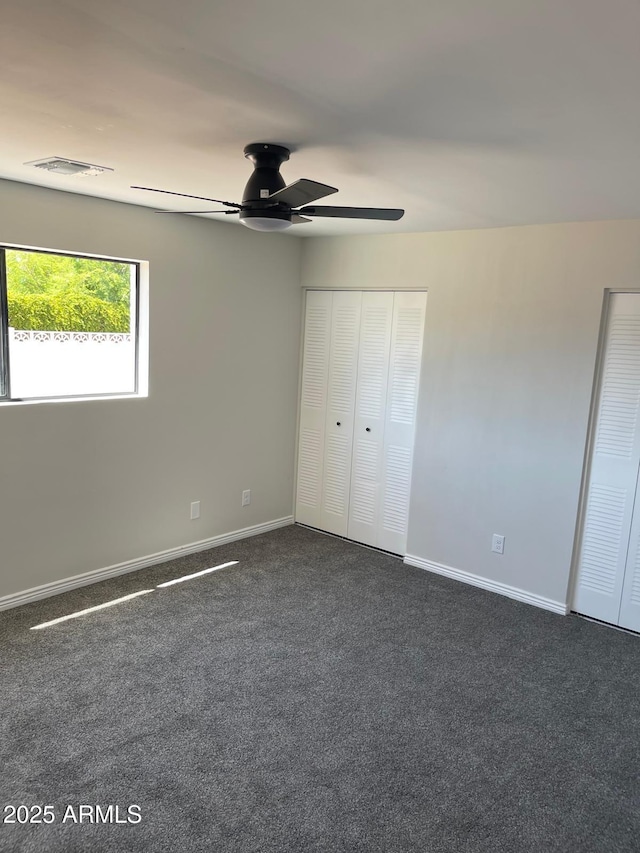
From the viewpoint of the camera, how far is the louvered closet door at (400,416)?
14.8 ft

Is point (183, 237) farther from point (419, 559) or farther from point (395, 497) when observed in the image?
point (419, 559)

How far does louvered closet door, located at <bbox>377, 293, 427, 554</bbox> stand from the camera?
4520mm

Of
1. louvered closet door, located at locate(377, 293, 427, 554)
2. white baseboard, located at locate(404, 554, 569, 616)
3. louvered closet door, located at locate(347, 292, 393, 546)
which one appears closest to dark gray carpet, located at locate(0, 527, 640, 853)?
white baseboard, located at locate(404, 554, 569, 616)

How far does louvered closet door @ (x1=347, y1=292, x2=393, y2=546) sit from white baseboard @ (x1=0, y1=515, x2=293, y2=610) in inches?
29.2

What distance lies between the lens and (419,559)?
Answer: 179 inches

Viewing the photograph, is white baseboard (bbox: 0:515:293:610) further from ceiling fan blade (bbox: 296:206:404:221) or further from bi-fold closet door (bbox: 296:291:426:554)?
ceiling fan blade (bbox: 296:206:404:221)

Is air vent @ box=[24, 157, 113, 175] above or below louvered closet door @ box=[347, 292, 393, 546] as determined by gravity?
above

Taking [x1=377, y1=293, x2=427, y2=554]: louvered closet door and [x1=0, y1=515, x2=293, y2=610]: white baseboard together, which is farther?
[x1=377, y1=293, x2=427, y2=554]: louvered closet door

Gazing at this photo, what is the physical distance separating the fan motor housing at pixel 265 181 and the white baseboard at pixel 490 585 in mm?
2877

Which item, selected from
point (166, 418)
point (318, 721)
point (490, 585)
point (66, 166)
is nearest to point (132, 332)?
point (166, 418)

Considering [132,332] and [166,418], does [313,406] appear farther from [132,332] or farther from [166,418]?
[132,332]

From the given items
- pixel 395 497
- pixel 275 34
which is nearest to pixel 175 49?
pixel 275 34

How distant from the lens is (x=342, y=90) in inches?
69.4

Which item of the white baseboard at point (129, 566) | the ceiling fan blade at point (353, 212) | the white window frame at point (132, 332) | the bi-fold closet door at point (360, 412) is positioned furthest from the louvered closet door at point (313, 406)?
the ceiling fan blade at point (353, 212)
